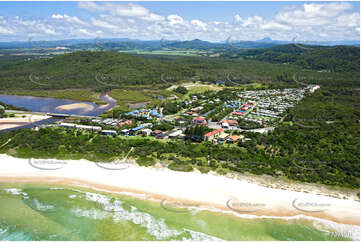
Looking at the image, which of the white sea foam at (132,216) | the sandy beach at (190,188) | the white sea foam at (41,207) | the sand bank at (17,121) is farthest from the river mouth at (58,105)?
the white sea foam at (132,216)

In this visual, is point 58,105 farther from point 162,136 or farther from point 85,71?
point 85,71

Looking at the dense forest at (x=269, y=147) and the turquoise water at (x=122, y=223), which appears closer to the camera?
the turquoise water at (x=122, y=223)

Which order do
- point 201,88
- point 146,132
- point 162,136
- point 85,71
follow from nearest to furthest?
1. point 162,136
2. point 146,132
3. point 201,88
4. point 85,71

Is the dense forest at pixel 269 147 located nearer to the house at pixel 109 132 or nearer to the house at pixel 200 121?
the house at pixel 109 132

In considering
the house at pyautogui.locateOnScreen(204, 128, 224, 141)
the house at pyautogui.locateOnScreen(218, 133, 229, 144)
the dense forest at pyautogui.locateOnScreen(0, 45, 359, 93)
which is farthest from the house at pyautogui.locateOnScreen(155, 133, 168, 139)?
the dense forest at pyautogui.locateOnScreen(0, 45, 359, 93)

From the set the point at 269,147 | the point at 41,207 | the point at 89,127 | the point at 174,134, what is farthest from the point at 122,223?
the point at 89,127

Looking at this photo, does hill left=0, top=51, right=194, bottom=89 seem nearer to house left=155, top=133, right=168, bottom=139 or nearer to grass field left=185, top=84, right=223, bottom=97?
grass field left=185, top=84, right=223, bottom=97
